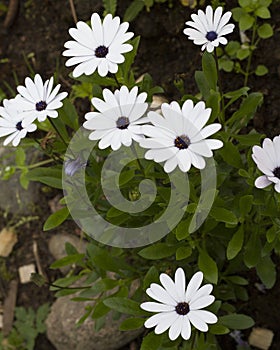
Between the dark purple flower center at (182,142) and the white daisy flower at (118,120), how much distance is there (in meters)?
0.07

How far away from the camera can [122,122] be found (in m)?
1.25

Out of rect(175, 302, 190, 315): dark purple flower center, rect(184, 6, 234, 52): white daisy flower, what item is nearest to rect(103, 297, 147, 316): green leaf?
rect(175, 302, 190, 315): dark purple flower center

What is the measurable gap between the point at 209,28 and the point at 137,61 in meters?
1.00

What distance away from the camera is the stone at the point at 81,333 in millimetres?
2129

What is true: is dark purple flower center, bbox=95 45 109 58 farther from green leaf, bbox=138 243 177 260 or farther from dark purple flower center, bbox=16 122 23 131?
green leaf, bbox=138 243 177 260

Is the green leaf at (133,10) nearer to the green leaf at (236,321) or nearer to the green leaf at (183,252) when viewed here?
the green leaf at (183,252)

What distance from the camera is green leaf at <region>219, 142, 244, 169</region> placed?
4.90ft

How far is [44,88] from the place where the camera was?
1375 mm

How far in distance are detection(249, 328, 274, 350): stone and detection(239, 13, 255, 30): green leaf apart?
3.23ft

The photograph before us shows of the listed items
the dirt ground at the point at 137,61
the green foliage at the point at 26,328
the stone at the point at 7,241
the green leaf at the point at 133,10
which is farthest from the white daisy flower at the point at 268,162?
the stone at the point at 7,241

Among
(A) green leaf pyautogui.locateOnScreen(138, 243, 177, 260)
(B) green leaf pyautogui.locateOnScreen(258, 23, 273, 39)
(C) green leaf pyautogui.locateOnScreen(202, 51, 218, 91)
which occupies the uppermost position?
(B) green leaf pyautogui.locateOnScreen(258, 23, 273, 39)

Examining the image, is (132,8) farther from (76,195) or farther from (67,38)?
(76,195)

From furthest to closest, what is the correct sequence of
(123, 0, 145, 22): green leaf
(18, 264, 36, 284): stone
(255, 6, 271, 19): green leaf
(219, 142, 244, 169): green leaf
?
(18, 264, 36, 284): stone, (123, 0, 145, 22): green leaf, (255, 6, 271, 19): green leaf, (219, 142, 244, 169): green leaf

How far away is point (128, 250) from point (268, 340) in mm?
550
